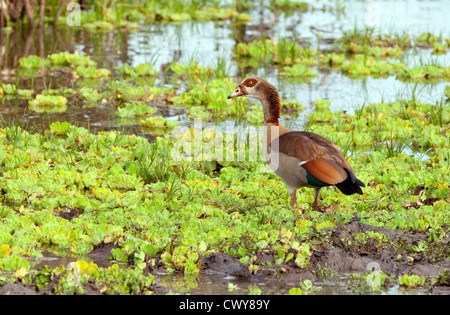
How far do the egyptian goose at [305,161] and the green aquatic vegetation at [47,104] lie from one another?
4.14 metres

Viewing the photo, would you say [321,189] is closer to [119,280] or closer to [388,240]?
[388,240]

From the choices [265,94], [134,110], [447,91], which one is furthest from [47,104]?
[447,91]

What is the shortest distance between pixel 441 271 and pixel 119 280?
2.24 metres

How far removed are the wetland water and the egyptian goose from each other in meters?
0.76

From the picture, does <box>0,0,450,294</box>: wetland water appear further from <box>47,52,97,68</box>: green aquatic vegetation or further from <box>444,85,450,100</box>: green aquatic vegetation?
<box>47,52,97,68</box>: green aquatic vegetation

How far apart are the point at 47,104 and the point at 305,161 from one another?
507cm


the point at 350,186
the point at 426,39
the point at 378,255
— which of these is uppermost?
the point at 426,39

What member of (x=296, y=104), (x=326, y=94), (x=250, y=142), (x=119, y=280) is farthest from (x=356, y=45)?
(x=119, y=280)

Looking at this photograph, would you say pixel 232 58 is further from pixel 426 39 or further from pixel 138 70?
pixel 426 39

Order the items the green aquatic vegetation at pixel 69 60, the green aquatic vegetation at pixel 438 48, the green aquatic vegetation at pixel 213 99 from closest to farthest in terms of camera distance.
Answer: the green aquatic vegetation at pixel 213 99
the green aquatic vegetation at pixel 69 60
the green aquatic vegetation at pixel 438 48

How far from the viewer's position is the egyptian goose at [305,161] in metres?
5.86

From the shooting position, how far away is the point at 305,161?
6.01 meters

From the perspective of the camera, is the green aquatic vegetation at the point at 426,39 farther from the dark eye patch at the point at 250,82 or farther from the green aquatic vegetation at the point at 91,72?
the dark eye patch at the point at 250,82

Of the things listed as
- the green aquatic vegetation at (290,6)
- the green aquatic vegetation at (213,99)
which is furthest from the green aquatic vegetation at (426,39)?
the green aquatic vegetation at (213,99)
